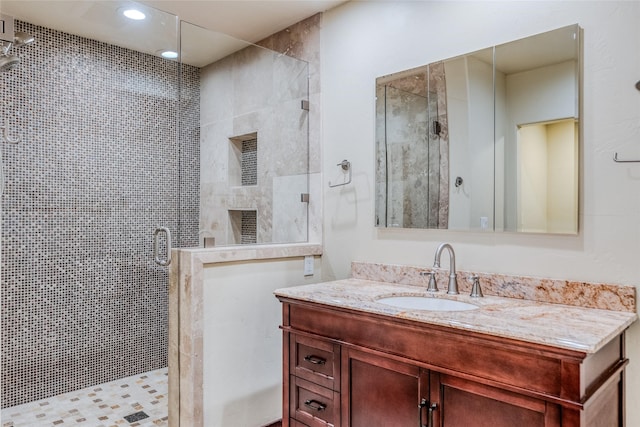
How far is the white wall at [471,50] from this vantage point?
157cm

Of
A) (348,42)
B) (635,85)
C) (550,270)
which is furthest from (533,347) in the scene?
(348,42)

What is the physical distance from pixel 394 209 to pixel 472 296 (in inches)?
24.2

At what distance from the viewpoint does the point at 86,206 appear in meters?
2.87

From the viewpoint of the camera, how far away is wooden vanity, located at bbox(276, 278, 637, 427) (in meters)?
1.23

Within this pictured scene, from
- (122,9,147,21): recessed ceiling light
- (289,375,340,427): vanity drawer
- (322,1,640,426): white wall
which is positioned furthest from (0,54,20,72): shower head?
(289,375,340,427): vanity drawer

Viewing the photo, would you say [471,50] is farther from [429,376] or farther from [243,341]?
[243,341]

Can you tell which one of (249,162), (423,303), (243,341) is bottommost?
(243,341)

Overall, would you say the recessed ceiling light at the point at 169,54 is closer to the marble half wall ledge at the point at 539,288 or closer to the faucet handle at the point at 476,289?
the marble half wall ledge at the point at 539,288

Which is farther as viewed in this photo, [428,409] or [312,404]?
[312,404]

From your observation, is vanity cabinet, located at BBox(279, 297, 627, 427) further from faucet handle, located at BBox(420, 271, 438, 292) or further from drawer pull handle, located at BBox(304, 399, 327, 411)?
faucet handle, located at BBox(420, 271, 438, 292)

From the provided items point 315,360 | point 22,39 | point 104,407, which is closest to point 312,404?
point 315,360

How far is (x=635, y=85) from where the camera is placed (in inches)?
61.2

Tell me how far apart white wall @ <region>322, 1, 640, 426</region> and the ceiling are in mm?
358

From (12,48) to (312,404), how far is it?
2.50 metres
